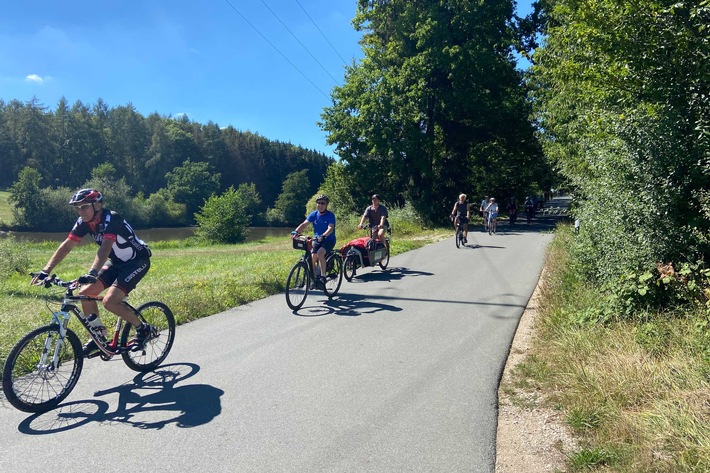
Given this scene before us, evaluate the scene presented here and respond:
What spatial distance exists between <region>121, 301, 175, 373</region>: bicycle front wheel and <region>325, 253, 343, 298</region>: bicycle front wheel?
3.49 m

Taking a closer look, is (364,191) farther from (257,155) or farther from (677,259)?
(257,155)

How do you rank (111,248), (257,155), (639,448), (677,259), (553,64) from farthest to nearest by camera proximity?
(257,155)
(553,64)
(677,259)
(111,248)
(639,448)

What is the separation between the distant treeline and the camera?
96.0 metres

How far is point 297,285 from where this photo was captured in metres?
7.93

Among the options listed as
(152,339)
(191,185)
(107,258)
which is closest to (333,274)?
(152,339)

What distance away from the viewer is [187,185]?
9869cm

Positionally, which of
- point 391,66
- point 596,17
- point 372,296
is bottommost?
point 372,296

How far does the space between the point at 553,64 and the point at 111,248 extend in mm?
8169

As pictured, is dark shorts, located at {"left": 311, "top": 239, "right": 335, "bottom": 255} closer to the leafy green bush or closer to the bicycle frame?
the bicycle frame

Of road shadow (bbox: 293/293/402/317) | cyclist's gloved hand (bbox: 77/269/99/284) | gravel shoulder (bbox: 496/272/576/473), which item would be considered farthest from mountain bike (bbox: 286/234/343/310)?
gravel shoulder (bbox: 496/272/576/473)

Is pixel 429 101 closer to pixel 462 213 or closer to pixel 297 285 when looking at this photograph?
pixel 462 213

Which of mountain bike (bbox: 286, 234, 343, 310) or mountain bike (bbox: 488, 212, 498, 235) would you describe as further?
mountain bike (bbox: 488, 212, 498, 235)

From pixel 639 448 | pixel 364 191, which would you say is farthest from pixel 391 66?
pixel 639 448

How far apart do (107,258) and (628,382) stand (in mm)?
5091
